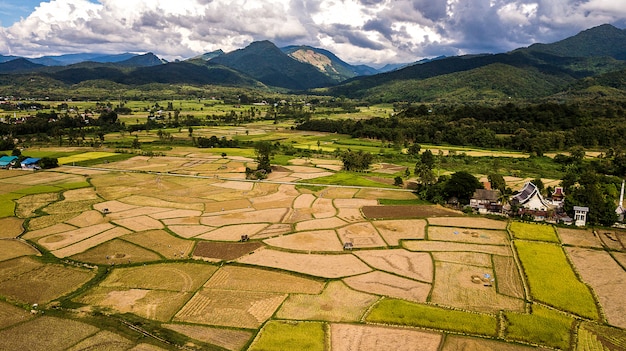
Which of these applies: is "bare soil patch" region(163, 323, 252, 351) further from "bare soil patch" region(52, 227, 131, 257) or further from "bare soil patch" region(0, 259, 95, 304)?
"bare soil patch" region(52, 227, 131, 257)

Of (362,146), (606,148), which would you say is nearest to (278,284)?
(362,146)

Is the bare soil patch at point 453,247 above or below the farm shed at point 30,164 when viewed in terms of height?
below

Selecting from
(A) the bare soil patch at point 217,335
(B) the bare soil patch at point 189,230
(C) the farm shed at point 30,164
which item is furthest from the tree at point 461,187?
(C) the farm shed at point 30,164

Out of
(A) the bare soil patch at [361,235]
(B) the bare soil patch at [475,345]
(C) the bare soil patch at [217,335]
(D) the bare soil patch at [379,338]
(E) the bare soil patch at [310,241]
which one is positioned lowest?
(C) the bare soil patch at [217,335]

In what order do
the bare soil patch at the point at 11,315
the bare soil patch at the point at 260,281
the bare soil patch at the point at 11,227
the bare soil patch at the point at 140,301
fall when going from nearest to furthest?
the bare soil patch at the point at 11,315 < the bare soil patch at the point at 140,301 < the bare soil patch at the point at 260,281 < the bare soil patch at the point at 11,227

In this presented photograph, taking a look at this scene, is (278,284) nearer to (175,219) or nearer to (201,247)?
(201,247)

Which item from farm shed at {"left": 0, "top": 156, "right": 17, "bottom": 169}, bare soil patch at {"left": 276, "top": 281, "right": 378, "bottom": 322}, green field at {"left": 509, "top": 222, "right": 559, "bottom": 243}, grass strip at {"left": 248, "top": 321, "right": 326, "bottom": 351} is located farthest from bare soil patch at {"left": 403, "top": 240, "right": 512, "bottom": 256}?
farm shed at {"left": 0, "top": 156, "right": 17, "bottom": 169}

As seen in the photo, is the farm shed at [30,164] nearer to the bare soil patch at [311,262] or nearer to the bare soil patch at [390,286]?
the bare soil patch at [311,262]

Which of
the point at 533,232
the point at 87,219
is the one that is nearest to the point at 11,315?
the point at 87,219
